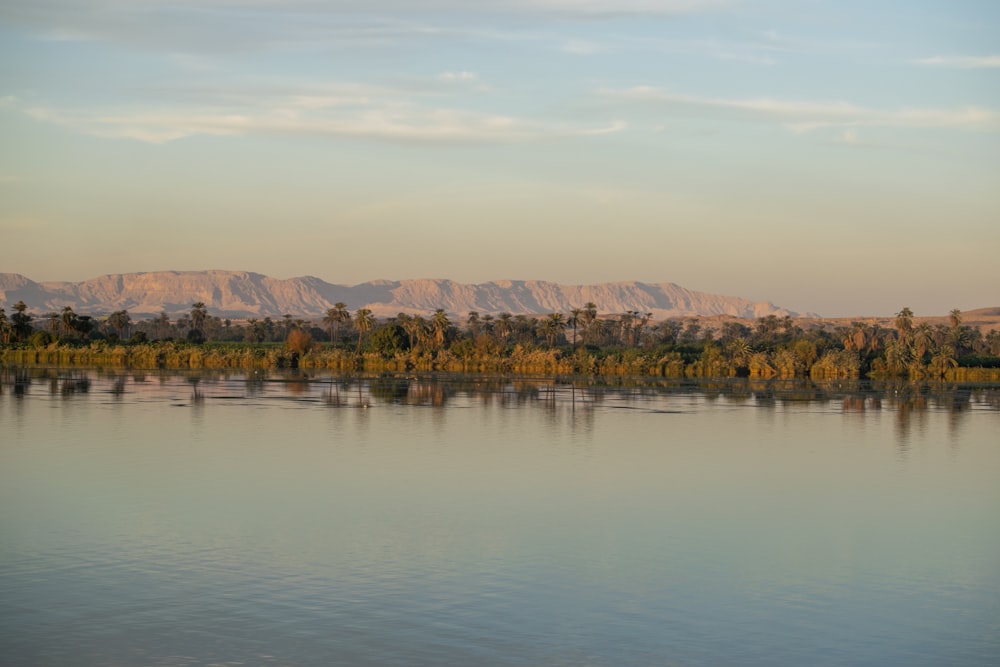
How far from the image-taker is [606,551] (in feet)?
68.6

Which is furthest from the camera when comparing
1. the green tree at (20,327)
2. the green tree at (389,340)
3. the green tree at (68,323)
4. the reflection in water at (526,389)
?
the green tree at (20,327)

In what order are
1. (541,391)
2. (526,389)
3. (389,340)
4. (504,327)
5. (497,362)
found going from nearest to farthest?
(541,391)
(526,389)
(497,362)
(389,340)
(504,327)

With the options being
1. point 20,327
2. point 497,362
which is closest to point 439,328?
point 497,362

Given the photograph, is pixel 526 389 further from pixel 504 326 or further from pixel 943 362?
pixel 504 326

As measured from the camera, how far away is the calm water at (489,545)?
49.4 feet

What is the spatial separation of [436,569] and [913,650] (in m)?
7.35

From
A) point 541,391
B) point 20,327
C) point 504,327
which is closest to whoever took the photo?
point 541,391

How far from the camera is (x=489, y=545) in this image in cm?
2120

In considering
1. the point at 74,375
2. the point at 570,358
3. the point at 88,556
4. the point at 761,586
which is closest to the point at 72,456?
the point at 88,556

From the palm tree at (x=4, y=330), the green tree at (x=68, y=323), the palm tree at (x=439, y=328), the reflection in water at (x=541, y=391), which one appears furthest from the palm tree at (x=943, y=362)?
the palm tree at (x=4, y=330)

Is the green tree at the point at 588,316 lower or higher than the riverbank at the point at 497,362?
higher

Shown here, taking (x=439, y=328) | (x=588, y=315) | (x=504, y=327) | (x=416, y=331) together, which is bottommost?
(x=416, y=331)

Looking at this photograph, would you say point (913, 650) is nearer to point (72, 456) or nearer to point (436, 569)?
point (436, 569)

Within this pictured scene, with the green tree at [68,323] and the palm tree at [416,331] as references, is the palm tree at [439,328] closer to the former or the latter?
the palm tree at [416,331]
